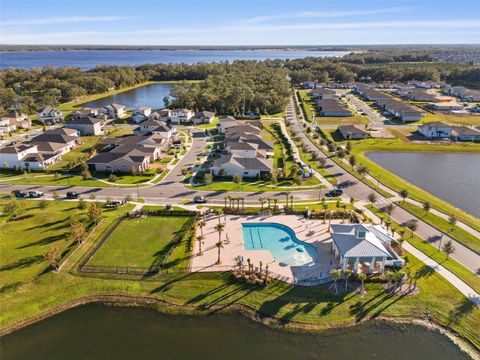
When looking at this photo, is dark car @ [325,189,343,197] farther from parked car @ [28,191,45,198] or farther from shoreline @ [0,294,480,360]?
parked car @ [28,191,45,198]

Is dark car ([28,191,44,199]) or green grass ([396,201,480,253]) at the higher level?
dark car ([28,191,44,199])

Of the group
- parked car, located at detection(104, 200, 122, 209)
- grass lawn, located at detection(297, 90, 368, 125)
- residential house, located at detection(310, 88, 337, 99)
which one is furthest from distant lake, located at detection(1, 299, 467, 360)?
residential house, located at detection(310, 88, 337, 99)

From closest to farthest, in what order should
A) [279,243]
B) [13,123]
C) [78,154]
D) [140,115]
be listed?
[279,243]
[78,154]
[13,123]
[140,115]

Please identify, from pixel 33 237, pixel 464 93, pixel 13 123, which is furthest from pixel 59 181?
pixel 464 93

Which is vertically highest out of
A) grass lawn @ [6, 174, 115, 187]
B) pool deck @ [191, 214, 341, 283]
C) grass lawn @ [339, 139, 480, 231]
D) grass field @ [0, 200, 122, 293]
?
grass field @ [0, 200, 122, 293]

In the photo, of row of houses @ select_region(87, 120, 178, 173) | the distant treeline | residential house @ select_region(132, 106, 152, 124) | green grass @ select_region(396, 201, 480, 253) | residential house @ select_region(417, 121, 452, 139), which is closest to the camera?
green grass @ select_region(396, 201, 480, 253)

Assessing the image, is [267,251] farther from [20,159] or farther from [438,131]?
[438,131]

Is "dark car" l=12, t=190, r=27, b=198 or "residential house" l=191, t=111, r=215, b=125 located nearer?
"dark car" l=12, t=190, r=27, b=198
